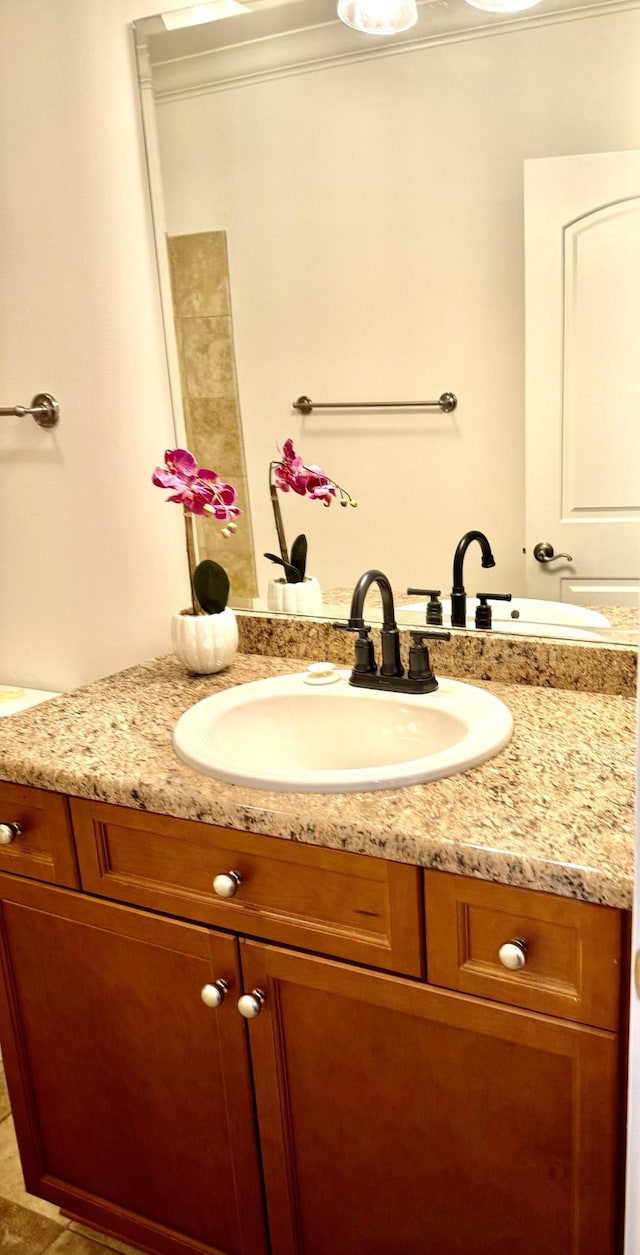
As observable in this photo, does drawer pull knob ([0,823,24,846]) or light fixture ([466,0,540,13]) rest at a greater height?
light fixture ([466,0,540,13])

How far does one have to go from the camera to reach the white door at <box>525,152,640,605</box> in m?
1.31

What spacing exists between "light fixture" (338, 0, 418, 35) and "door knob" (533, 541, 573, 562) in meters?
0.78

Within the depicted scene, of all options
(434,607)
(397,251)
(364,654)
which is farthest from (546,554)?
(397,251)

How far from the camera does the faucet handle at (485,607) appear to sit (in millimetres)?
1516

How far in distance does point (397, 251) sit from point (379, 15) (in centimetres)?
33

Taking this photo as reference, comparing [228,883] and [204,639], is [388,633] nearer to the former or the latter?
[204,639]

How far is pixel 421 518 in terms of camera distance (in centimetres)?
155

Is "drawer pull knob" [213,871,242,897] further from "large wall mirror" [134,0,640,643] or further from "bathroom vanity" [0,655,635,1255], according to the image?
"large wall mirror" [134,0,640,643]

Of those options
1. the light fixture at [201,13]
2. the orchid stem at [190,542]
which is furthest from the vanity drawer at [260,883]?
the light fixture at [201,13]

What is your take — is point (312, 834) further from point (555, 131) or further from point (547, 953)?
point (555, 131)

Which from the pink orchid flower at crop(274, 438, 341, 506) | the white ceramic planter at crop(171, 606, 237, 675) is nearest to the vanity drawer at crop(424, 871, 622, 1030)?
the white ceramic planter at crop(171, 606, 237, 675)

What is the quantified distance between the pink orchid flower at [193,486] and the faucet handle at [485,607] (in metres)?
0.45

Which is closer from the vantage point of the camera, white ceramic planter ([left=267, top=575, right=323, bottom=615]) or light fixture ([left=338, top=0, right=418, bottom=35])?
light fixture ([left=338, top=0, right=418, bottom=35])

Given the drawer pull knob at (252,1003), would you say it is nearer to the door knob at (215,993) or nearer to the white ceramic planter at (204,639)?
the door knob at (215,993)
